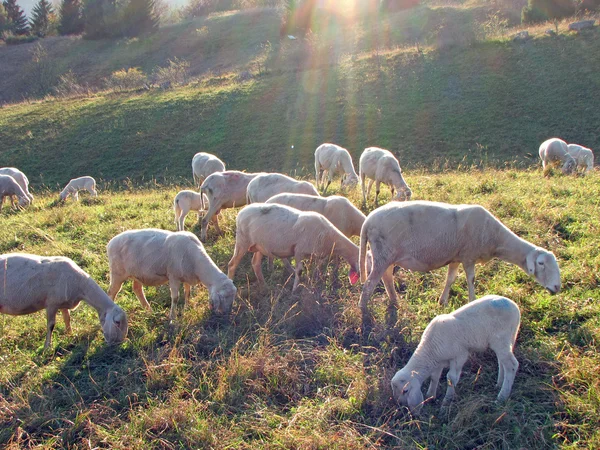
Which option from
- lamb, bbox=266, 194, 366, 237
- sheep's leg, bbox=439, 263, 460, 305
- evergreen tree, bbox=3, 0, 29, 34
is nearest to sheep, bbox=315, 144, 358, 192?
lamb, bbox=266, 194, 366, 237

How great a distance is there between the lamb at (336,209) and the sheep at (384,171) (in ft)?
7.16

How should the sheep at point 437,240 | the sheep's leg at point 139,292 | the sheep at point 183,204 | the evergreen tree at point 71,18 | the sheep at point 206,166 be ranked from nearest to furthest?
the sheep at point 437,240 < the sheep's leg at point 139,292 < the sheep at point 183,204 < the sheep at point 206,166 < the evergreen tree at point 71,18

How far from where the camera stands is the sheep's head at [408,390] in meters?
4.25

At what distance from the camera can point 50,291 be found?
585 centimetres

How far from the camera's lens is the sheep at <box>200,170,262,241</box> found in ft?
31.4

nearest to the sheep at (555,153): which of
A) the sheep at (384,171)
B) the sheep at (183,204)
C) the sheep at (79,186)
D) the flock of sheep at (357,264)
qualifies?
the sheep at (384,171)

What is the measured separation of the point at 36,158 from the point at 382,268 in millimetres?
22658

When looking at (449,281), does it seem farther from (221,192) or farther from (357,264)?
(221,192)

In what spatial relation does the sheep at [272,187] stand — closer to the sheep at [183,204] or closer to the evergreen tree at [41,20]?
the sheep at [183,204]

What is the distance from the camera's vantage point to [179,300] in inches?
274

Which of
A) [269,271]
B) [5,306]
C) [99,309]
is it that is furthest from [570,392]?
[5,306]

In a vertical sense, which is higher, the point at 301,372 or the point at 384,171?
the point at 384,171

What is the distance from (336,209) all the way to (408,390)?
405cm

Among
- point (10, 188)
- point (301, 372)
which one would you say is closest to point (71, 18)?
point (10, 188)
